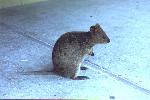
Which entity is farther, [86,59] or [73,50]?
[86,59]

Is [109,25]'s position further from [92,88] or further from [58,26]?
[92,88]

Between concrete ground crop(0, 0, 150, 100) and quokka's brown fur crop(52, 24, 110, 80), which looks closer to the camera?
concrete ground crop(0, 0, 150, 100)

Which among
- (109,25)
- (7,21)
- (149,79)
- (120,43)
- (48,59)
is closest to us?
(149,79)

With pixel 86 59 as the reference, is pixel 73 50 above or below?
above

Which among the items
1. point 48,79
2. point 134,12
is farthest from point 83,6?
point 48,79
